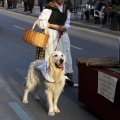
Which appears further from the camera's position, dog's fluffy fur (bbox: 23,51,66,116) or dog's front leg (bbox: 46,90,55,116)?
dog's front leg (bbox: 46,90,55,116)

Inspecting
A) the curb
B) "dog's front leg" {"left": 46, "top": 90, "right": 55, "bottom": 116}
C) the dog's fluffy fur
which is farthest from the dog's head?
the curb

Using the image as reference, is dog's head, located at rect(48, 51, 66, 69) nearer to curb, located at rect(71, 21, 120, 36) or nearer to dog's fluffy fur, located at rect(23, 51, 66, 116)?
dog's fluffy fur, located at rect(23, 51, 66, 116)

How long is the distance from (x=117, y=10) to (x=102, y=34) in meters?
1.36

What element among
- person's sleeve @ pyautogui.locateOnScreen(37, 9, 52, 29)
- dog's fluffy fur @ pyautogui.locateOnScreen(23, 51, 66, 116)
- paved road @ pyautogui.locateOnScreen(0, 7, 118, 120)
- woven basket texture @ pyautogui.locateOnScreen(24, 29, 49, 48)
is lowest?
paved road @ pyautogui.locateOnScreen(0, 7, 118, 120)

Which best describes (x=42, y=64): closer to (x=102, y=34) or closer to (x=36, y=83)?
(x=36, y=83)

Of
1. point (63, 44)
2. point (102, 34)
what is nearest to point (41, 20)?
point (63, 44)

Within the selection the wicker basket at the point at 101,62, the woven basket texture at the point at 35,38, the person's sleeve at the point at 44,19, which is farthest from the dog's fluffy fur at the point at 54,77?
the person's sleeve at the point at 44,19

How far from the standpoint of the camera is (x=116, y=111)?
536 centimetres

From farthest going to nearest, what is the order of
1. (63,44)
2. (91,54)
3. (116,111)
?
(91,54)
(63,44)
(116,111)

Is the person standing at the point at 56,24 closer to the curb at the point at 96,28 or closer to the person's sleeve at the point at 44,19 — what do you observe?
the person's sleeve at the point at 44,19

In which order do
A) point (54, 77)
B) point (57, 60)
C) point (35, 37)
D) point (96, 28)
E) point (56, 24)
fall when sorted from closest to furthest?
point (57, 60) → point (54, 77) → point (35, 37) → point (56, 24) → point (96, 28)

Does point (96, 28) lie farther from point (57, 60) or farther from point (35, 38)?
point (57, 60)

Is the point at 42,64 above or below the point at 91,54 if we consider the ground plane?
above

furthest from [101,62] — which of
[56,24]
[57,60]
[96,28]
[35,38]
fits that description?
[96,28]
